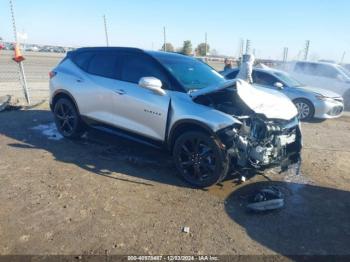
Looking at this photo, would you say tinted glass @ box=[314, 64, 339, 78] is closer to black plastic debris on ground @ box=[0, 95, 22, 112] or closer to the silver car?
the silver car

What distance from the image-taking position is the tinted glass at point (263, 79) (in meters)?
10.2

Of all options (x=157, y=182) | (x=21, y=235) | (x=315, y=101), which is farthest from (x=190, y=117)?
(x=315, y=101)

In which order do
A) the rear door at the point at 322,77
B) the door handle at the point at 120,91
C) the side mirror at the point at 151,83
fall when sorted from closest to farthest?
the side mirror at the point at 151,83 < the door handle at the point at 120,91 < the rear door at the point at 322,77

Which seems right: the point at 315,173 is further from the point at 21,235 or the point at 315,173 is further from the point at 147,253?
the point at 21,235

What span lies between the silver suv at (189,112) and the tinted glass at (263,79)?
15.4 feet

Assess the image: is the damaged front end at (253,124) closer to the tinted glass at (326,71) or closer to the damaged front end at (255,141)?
the damaged front end at (255,141)

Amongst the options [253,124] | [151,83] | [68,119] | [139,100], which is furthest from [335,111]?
[68,119]

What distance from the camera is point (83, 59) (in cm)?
637

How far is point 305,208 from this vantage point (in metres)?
4.32

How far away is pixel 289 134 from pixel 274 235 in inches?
68.9

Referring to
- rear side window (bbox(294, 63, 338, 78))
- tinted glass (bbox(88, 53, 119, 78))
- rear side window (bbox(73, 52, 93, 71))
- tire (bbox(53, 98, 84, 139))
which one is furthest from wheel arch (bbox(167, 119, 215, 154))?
rear side window (bbox(294, 63, 338, 78))

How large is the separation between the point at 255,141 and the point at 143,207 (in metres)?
1.71

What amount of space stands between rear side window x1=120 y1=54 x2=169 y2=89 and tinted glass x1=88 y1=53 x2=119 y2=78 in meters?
0.21

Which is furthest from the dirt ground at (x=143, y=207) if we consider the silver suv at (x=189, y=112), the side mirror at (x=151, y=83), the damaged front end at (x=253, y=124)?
the side mirror at (x=151, y=83)
